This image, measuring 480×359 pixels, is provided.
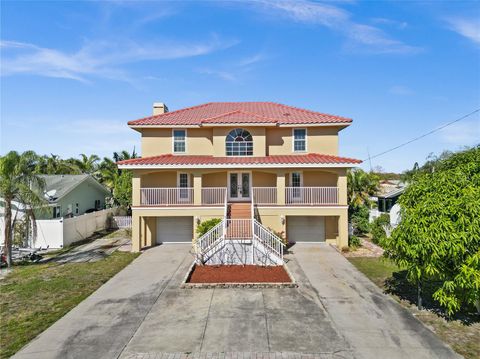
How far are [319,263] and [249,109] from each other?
1349cm

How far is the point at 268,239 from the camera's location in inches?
607

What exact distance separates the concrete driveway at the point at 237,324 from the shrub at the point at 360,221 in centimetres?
1032

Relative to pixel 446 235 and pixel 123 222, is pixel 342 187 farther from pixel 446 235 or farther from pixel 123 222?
pixel 123 222

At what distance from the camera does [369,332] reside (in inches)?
332

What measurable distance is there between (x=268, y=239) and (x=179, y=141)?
966 centimetres

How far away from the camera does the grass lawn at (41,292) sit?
859cm

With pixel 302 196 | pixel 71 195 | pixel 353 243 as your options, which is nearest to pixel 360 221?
pixel 353 243

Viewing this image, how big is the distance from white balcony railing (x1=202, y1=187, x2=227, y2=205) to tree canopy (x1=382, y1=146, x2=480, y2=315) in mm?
11028

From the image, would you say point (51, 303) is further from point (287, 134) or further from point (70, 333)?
point (287, 134)

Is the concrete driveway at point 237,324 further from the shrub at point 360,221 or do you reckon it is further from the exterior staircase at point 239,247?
the shrub at point 360,221

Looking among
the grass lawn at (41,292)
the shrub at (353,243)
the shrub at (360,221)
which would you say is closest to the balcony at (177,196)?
the grass lawn at (41,292)

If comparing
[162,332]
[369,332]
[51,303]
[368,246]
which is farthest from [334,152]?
[51,303]

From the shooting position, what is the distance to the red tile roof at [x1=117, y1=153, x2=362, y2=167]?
1809 centimetres

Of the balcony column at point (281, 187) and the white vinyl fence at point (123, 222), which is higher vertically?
the balcony column at point (281, 187)
